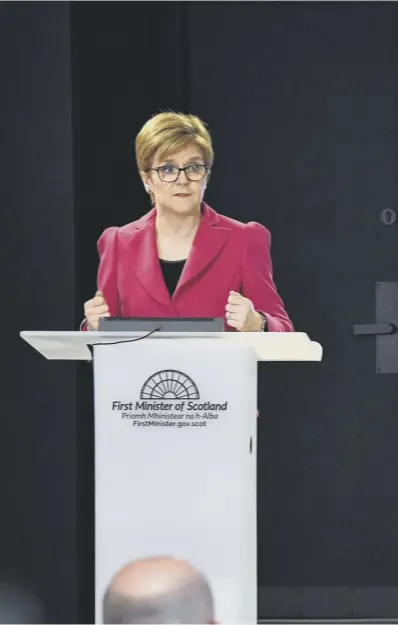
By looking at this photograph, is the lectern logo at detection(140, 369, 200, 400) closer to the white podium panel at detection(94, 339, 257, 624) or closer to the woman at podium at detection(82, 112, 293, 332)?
the white podium panel at detection(94, 339, 257, 624)

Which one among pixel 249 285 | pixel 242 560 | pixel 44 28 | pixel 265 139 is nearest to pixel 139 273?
pixel 249 285

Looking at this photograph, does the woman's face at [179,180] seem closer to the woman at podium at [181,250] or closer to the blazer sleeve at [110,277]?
the woman at podium at [181,250]

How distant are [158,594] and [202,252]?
0.88 m

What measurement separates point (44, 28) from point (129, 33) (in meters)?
0.38

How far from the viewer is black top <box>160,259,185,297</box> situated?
2.99m

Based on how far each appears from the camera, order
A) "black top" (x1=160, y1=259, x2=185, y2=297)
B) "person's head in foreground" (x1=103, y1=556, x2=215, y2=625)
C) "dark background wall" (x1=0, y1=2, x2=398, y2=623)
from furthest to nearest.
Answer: "dark background wall" (x1=0, y1=2, x2=398, y2=623) → "black top" (x1=160, y1=259, x2=185, y2=297) → "person's head in foreground" (x1=103, y1=556, x2=215, y2=625)

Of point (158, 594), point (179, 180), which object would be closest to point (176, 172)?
point (179, 180)

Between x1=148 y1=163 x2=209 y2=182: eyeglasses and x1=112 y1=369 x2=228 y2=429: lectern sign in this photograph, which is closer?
x1=112 y1=369 x2=228 y2=429: lectern sign

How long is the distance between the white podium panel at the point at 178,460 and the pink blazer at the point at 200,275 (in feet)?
1.17

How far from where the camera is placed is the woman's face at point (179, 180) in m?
2.88

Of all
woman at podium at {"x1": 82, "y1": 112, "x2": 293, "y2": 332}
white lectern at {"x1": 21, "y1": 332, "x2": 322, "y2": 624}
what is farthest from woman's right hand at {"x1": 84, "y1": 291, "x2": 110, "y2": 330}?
white lectern at {"x1": 21, "y1": 332, "x2": 322, "y2": 624}

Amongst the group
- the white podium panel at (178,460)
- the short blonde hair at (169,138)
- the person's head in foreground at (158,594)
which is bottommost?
the person's head in foreground at (158,594)

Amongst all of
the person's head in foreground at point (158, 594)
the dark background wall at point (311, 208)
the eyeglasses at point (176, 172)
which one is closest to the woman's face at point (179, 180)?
the eyeglasses at point (176, 172)

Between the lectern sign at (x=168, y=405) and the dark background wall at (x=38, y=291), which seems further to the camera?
the dark background wall at (x=38, y=291)
